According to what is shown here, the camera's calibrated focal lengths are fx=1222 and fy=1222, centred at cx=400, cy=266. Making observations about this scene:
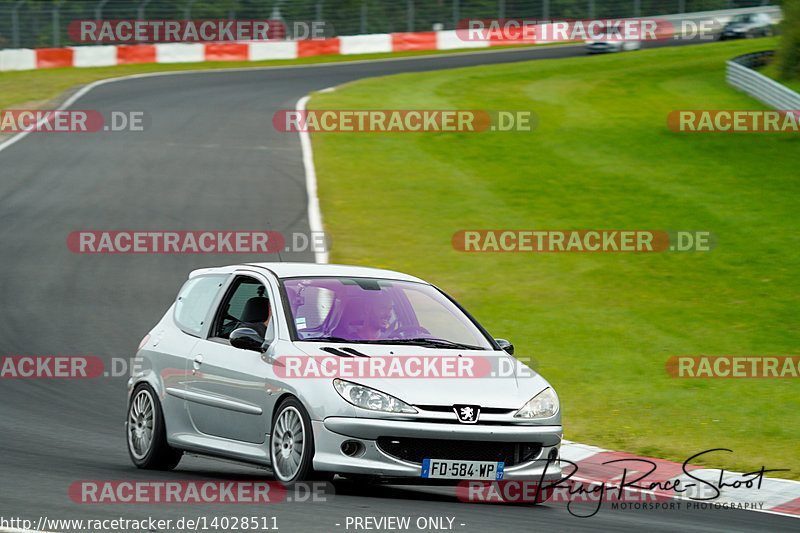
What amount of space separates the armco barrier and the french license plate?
37752 millimetres

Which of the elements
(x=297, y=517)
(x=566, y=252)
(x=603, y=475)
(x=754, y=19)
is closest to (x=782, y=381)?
(x=603, y=475)

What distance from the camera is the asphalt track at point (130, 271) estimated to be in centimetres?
770

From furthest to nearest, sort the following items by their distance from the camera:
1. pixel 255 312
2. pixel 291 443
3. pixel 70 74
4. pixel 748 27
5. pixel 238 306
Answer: pixel 748 27
pixel 70 74
pixel 238 306
pixel 255 312
pixel 291 443

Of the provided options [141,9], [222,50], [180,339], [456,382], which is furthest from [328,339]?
[141,9]

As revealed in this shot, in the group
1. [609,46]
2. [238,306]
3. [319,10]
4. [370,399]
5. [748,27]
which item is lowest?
[609,46]

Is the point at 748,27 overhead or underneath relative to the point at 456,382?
underneath

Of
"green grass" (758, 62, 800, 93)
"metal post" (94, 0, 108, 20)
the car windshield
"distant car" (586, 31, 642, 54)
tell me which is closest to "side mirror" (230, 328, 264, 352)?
the car windshield

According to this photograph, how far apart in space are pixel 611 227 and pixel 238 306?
12.7m

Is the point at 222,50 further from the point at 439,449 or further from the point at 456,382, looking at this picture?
the point at 439,449

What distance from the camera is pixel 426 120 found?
3212 centimetres

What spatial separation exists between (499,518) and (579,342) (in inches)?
305

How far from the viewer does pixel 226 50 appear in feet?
157

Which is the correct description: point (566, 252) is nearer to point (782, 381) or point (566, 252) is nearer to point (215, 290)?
point (782, 381)

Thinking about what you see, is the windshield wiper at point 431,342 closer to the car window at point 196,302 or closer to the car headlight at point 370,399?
the car headlight at point 370,399
